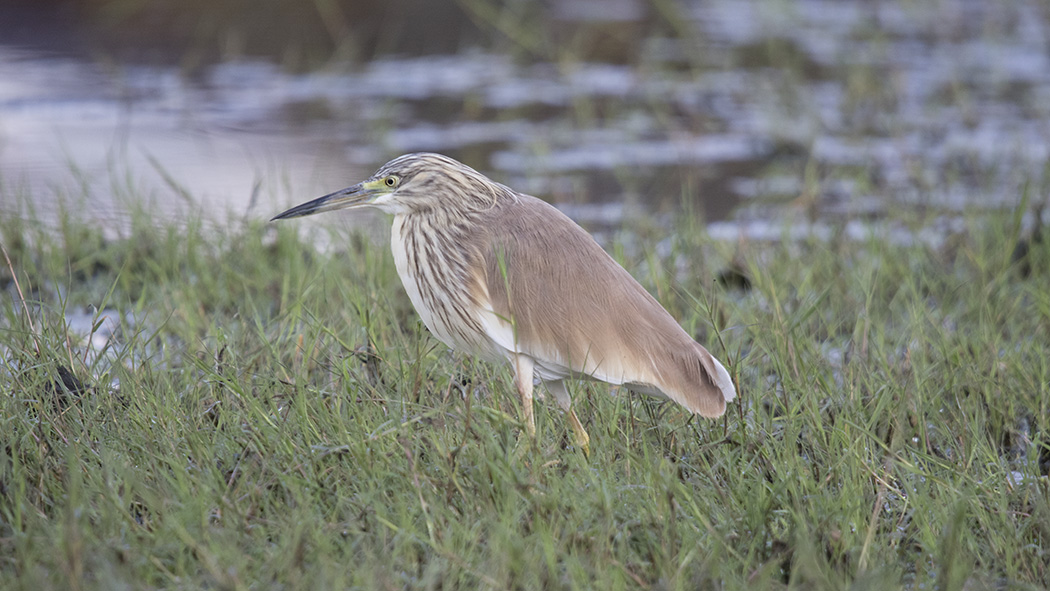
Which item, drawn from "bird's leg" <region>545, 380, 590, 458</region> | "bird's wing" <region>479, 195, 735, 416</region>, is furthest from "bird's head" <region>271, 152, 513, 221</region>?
"bird's leg" <region>545, 380, 590, 458</region>

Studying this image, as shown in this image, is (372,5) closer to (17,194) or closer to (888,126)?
(888,126)

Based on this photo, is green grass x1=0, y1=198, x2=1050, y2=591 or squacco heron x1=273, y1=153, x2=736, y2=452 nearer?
green grass x1=0, y1=198, x2=1050, y2=591

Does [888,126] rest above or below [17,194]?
below

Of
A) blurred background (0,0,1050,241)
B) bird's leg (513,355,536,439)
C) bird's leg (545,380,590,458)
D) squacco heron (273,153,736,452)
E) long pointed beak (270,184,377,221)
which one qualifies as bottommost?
blurred background (0,0,1050,241)

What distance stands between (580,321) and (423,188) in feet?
1.68

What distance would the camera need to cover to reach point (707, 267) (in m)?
4.38

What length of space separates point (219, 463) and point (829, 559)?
4.65 ft

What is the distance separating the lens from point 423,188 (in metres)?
2.85

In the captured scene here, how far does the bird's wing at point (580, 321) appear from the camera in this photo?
275 cm

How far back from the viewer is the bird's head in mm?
2850

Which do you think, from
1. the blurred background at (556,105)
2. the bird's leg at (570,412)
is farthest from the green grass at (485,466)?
the blurred background at (556,105)

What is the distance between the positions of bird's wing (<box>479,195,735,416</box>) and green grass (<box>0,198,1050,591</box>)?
0.15m

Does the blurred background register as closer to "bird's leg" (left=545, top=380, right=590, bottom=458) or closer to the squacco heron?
the squacco heron

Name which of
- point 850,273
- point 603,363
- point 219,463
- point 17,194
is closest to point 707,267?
point 850,273
